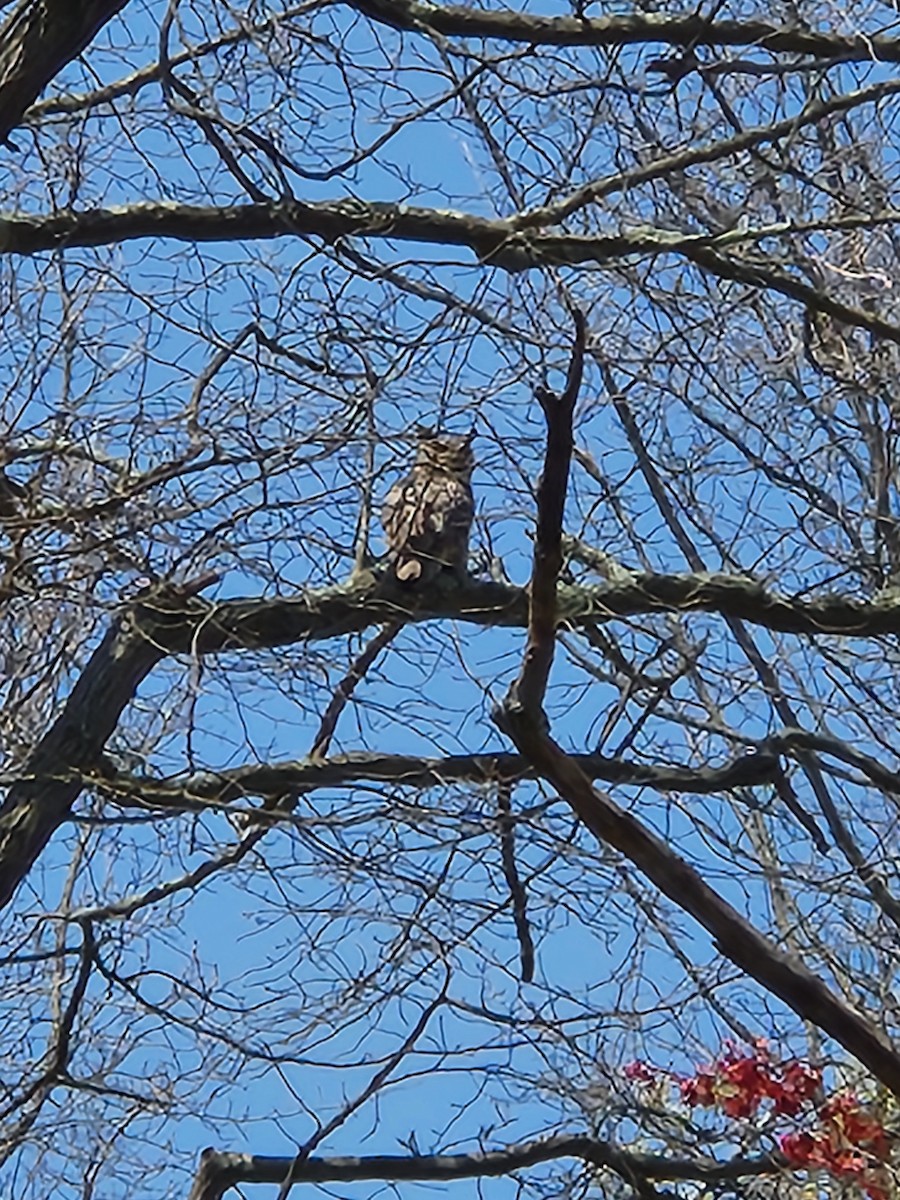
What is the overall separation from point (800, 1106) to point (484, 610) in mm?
1369

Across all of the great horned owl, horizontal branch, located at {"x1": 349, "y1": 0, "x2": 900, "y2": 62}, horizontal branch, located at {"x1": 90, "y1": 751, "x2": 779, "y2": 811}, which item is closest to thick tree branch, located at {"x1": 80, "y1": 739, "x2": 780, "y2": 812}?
horizontal branch, located at {"x1": 90, "y1": 751, "x2": 779, "y2": 811}

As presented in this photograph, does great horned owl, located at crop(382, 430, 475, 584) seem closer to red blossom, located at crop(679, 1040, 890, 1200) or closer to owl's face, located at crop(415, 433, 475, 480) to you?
owl's face, located at crop(415, 433, 475, 480)

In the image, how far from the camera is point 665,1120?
4781mm

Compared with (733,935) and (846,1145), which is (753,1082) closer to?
(846,1145)

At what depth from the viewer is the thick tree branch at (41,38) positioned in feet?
13.4

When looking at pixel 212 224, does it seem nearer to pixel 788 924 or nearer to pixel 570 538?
pixel 570 538

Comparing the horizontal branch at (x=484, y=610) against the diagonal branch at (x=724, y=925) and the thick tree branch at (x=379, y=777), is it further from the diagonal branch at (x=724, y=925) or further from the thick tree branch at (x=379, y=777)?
the diagonal branch at (x=724, y=925)

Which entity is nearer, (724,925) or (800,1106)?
(724,925)

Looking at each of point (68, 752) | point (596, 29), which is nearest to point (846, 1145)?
point (68, 752)

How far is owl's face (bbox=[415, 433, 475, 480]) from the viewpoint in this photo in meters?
4.42

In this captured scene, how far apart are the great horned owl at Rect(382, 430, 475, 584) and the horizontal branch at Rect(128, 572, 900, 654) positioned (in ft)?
0.21

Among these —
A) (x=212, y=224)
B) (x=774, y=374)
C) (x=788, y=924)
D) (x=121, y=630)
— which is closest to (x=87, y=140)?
(x=212, y=224)

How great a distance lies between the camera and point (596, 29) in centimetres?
475

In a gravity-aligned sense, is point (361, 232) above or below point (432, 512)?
above
